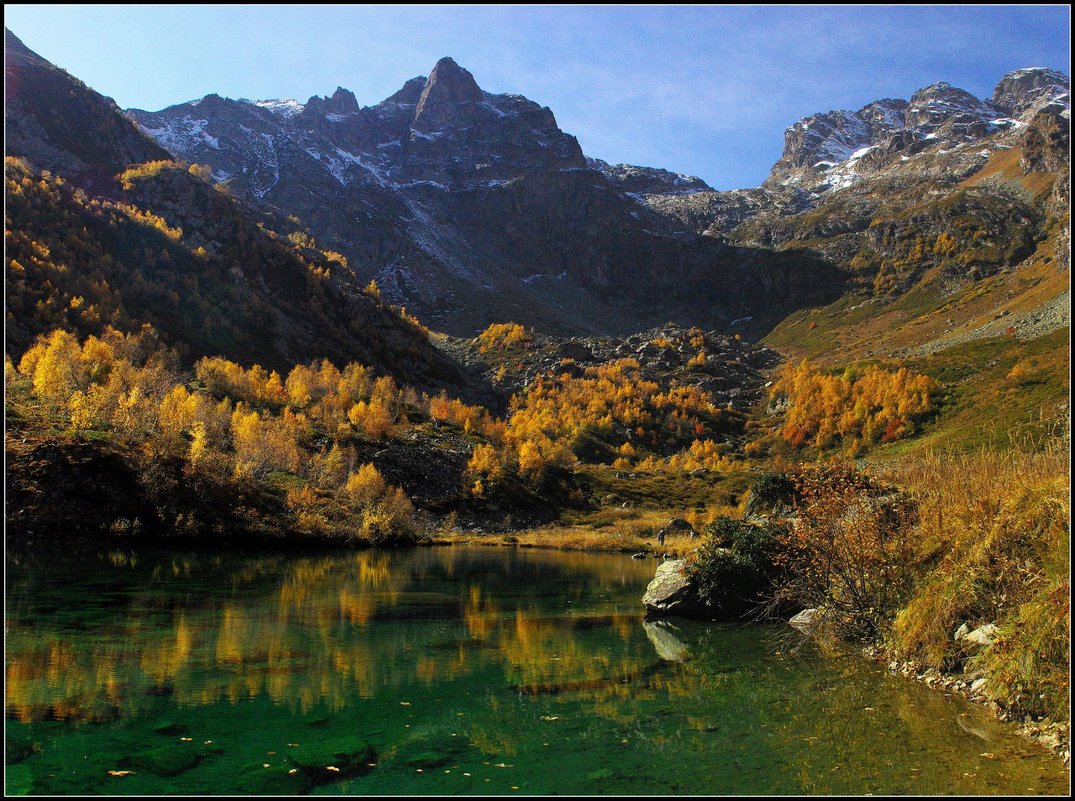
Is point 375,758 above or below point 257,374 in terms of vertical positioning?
below

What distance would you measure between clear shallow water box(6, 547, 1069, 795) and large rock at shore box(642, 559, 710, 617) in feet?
4.61

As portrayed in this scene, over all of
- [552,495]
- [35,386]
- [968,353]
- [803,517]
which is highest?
[968,353]

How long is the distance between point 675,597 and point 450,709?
44.0 ft

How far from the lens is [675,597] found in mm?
24188

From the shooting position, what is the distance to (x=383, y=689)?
539 inches

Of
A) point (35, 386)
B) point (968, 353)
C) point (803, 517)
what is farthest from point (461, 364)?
point (803, 517)

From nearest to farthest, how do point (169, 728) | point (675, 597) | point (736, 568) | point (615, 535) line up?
point (169, 728), point (736, 568), point (675, 597), point (615, 535)

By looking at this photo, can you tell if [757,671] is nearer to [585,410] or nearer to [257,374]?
[257,374]

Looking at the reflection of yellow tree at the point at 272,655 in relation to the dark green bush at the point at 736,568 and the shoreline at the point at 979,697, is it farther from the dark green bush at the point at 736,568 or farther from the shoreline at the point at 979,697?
the shoreline at the point at 979,697

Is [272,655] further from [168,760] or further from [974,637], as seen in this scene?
[974,637]

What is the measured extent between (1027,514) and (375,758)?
470 inches

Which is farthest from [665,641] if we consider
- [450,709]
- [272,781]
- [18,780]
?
[18,780]

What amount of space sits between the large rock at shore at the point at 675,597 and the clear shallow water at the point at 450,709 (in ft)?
4.61

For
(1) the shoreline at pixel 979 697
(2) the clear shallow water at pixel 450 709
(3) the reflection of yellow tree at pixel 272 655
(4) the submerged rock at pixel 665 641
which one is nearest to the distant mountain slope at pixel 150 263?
(3) the reflection of yellow tree at pixel 272 655
